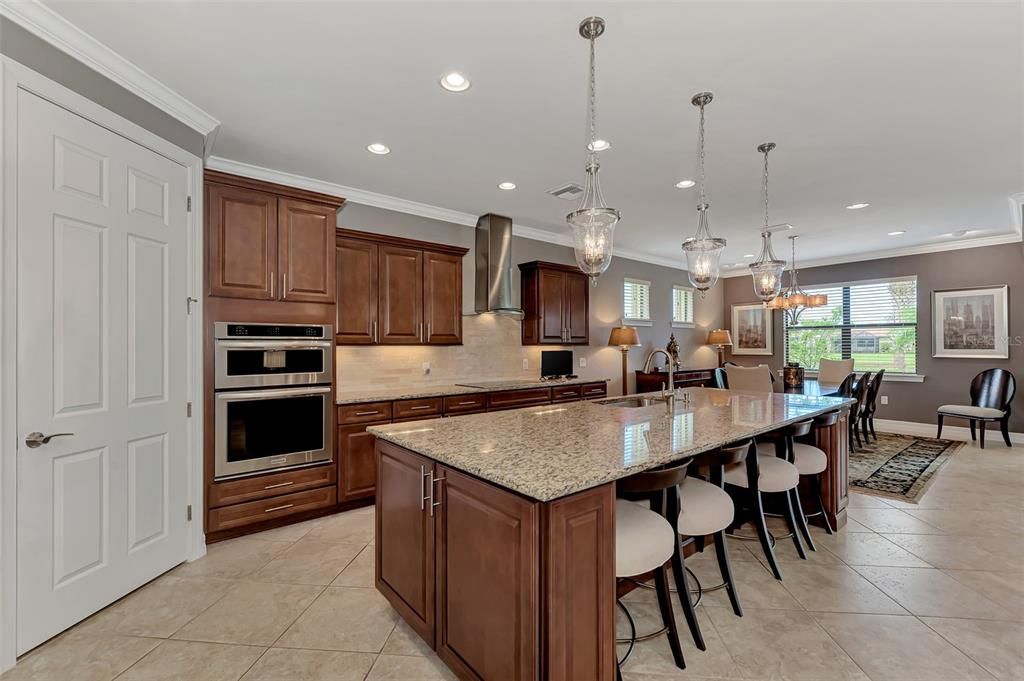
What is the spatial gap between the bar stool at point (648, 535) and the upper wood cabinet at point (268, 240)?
274 cm

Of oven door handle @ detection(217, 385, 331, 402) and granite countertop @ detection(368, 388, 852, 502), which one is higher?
oven door handle @ detection(217, 385, 331, 402)

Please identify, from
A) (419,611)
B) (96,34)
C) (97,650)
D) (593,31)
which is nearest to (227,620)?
(97,650)

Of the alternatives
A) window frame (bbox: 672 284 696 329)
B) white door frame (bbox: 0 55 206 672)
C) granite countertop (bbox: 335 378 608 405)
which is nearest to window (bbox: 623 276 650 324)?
window frame (bbox: 672 284 696 329)

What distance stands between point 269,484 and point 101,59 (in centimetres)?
265

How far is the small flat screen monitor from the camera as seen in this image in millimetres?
5668

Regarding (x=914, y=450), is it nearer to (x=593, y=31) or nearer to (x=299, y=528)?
(x=593, y=31)

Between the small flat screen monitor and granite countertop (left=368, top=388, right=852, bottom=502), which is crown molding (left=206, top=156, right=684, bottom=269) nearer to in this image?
the small flat screen monitor

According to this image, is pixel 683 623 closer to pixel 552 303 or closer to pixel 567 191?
pixel 567 191

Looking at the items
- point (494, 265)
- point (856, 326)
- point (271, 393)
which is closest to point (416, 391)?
point (271, 393)

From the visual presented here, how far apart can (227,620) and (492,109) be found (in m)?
3.13

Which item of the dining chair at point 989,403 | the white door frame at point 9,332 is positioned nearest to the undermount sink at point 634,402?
the white door frame at point 9,332

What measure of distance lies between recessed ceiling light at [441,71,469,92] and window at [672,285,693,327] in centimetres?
626

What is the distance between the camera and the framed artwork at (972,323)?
5.88 metres

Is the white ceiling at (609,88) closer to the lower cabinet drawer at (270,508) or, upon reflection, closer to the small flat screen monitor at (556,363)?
the small flat screen monitor at (556,363)
